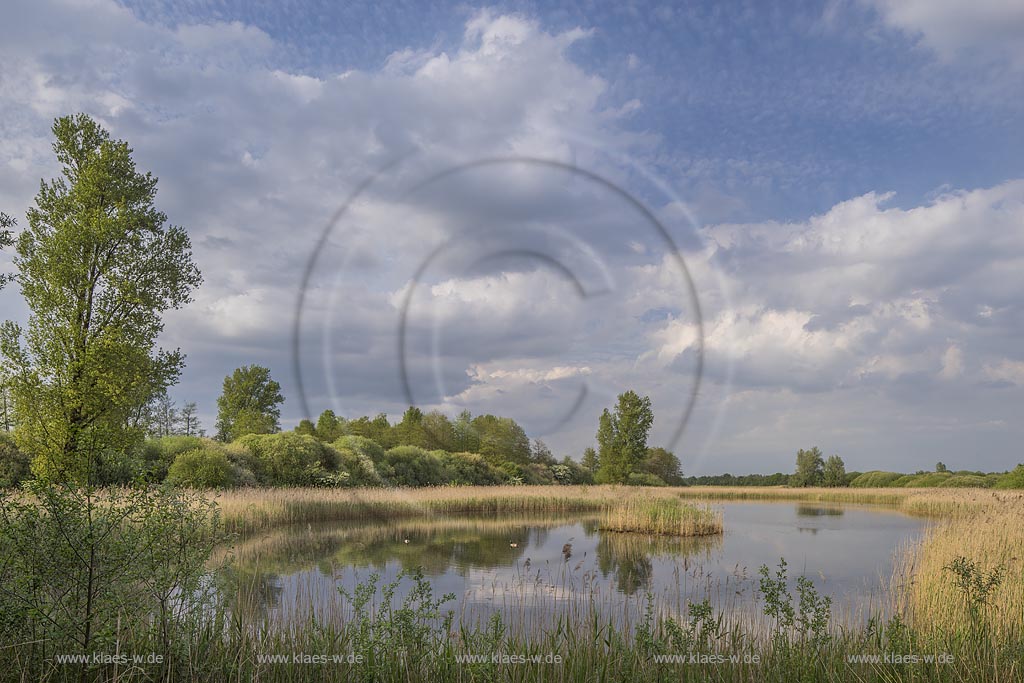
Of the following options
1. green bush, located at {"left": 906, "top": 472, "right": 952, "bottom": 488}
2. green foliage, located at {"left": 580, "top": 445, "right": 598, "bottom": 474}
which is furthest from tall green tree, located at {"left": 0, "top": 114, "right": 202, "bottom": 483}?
green bush, located at {"left": 906, "top": 472, "right": 952, "bottom": 488}

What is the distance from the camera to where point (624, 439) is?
2119 inches

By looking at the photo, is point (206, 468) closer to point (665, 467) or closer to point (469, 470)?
point (469, 470)

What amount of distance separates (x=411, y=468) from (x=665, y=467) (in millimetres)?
50203

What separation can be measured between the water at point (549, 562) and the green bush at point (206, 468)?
19.9 ft

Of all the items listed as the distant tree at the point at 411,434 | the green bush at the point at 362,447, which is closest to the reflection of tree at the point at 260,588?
the green bush at the point at 362,447

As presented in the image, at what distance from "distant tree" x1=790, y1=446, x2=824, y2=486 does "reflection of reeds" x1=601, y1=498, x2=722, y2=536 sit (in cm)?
6700

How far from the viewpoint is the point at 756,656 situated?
6094mm

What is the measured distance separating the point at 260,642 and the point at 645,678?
10.8 ft

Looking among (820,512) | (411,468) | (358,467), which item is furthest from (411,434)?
(820,512)

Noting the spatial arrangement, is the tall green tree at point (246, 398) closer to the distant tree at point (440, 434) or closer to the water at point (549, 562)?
the distant tree at point (440, 434)

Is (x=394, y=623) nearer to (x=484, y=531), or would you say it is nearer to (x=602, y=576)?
(x=602, y=576)

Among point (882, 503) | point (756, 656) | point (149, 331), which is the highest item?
point (149, 331)

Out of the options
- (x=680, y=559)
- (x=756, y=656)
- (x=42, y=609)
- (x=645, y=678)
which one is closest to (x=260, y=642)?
(x=42, y=609)

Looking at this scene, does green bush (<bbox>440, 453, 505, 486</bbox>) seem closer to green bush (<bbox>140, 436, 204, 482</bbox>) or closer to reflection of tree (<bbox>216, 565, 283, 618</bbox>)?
green bush (<bbox>140, 436, 204, 482</bbox>)
